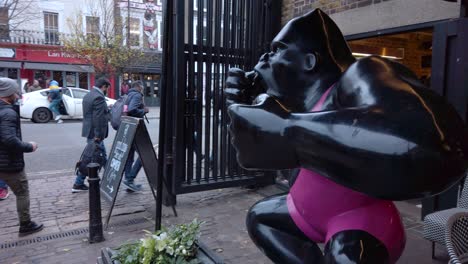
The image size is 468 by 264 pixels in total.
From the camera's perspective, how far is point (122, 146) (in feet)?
15.8

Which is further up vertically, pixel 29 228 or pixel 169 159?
pixel 169 159

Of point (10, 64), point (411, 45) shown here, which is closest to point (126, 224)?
point (411, 45)

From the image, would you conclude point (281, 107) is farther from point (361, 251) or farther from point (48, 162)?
point (48, 162)

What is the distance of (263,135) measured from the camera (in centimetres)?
Answer: 139

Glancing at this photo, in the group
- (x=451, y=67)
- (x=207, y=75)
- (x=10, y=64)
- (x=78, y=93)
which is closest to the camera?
(x=451, y=67)

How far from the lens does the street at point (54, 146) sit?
7.68 m

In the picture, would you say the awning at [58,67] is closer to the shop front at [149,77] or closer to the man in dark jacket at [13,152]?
the shop front at [149,77]

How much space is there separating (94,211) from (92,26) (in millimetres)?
24921

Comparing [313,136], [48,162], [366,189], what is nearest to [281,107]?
[313,136]

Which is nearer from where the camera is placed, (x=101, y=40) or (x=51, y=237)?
(x=51, y=237)

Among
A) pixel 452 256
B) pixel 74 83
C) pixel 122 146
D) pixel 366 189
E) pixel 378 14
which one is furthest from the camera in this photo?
pixel 74 83

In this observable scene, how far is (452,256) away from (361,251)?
1112 mm

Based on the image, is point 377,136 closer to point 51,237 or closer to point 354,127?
point 354,127

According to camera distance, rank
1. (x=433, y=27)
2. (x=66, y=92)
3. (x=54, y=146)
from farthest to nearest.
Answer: (x=66, y=92), (x=54, y=146), (x=433, y=27)
